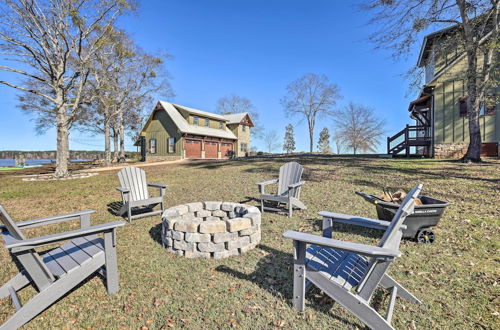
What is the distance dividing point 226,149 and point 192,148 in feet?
16.5

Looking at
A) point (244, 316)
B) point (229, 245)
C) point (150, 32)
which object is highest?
point (150, 32)

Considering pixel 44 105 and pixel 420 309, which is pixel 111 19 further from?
pixel 420 309

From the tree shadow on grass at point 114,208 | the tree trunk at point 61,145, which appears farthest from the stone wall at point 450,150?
the tree trunk at point 61,145

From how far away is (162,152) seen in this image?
874 inches

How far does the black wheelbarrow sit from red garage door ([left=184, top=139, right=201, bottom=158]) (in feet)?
64.4

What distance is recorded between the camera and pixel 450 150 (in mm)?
12602

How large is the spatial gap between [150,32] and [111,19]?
1.80 metres

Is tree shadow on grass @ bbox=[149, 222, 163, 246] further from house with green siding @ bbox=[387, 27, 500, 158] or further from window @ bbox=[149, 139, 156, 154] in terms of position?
window @ bbox=[149, 139, 156, 154]

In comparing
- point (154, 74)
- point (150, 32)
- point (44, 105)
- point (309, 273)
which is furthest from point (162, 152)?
point (309, 273)

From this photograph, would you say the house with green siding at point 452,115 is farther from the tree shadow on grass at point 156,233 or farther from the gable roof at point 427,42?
the tree shadow on grass at point 156,233

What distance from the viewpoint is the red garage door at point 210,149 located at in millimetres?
23678

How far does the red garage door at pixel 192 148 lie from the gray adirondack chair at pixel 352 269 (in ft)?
66.6

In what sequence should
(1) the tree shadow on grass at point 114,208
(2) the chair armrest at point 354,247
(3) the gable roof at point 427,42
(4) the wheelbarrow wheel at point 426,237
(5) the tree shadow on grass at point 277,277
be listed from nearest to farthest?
(2) the chair armrest at point 354,247
(5) the tree shadow on grass at point 277,277
(4) the wheelbarrow wheel at point 426,237
(1) the tree shadow on grass at point 114,208
(3) the gable roof at point 427,42

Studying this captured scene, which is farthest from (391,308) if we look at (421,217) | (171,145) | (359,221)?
(171,145)
